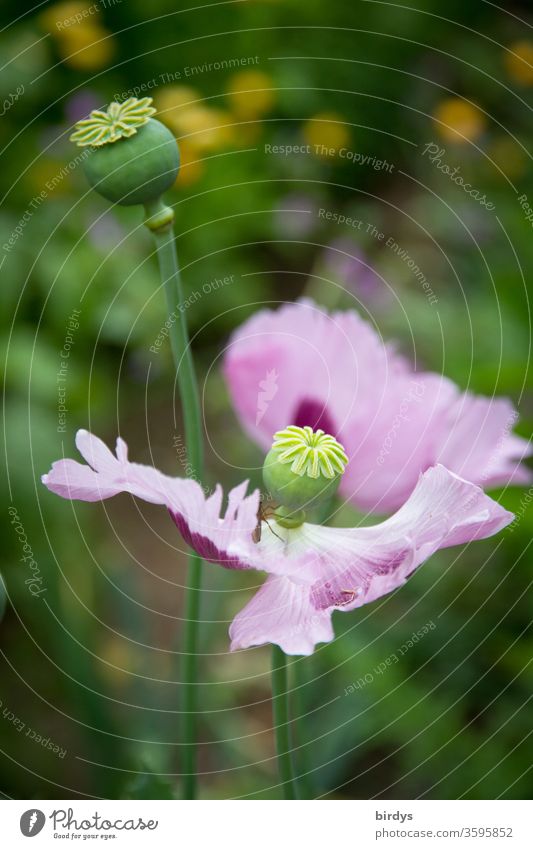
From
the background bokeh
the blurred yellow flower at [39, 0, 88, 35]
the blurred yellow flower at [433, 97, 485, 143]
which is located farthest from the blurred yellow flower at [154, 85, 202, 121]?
the blurred yellow flower at [433, 97, 485, 143]

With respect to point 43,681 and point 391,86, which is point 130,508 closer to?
point 43,681

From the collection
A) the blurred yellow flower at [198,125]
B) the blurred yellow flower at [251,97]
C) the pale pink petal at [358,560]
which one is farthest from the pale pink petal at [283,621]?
the blurred yellow flower at [251,97]

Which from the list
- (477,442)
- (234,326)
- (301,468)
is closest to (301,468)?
(301,468)

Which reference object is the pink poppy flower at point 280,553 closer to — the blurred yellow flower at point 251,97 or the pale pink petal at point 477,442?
the pale pink petal at point 477,442

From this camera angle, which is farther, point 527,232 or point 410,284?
point 410,284

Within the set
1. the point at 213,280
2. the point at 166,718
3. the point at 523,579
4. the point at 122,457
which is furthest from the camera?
the point at 213,280

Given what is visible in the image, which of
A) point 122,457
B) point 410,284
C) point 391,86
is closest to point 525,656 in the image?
point 122,457
